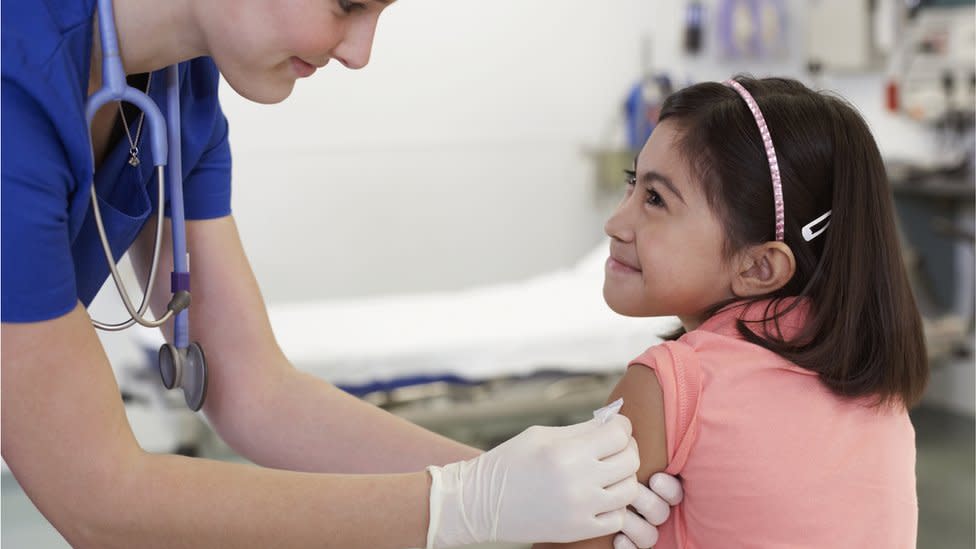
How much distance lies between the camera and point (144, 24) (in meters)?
1.08

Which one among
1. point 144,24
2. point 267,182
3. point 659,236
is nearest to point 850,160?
point 659,236

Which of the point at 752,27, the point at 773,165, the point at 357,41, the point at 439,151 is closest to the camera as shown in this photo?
the point at 357,41

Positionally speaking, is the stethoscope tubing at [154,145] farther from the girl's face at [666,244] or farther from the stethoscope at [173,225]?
the girl's face at [666,244]

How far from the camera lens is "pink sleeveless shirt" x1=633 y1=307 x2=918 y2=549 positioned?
1123mm

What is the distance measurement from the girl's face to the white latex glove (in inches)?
9.2

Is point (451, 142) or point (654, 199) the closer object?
point (654, 199)

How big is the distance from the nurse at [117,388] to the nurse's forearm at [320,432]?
0.23m

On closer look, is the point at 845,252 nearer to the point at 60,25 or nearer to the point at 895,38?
the point at 60,25

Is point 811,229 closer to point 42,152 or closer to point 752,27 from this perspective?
point 42,152

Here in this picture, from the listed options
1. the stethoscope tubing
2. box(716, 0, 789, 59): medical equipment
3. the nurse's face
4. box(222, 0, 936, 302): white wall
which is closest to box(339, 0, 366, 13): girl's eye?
the nurse's face

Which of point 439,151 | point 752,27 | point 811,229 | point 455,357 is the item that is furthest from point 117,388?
point 752,27

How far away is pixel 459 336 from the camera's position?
3.11 meters

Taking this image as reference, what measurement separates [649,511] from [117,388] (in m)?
0.59

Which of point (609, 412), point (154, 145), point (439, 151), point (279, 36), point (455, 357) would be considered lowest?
point (455, 357)
